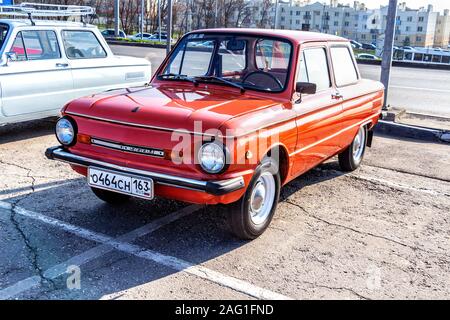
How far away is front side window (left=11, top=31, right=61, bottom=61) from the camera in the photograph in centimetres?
726

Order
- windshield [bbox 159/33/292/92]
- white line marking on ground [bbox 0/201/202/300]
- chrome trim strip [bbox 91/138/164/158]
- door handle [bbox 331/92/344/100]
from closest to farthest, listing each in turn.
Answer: white line marking on ground [bbox 0/201/202/300] → chrome trim strip [bbox 91/138/164/158] → windshield [bbox 159/33/292/92] → door handle [bbox 331/92/344/100]

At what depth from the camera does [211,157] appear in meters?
3.68

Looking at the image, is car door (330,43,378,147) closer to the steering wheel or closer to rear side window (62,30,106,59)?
the steering wheel

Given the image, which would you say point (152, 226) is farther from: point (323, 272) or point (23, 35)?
point (23, 35)

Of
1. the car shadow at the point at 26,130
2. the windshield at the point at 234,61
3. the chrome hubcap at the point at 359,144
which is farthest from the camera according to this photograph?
the car shadow at the point at 26,130

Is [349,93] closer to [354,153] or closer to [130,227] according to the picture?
[354,153]

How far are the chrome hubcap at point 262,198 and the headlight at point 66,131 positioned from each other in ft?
5.57

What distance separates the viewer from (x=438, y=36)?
137 metres

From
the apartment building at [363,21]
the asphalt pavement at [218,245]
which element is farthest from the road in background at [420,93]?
the apartment building at [363,21]

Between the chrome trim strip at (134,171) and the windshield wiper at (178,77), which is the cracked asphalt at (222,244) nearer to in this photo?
the chrome trim strip at (134,171)

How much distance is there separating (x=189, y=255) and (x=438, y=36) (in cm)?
15098

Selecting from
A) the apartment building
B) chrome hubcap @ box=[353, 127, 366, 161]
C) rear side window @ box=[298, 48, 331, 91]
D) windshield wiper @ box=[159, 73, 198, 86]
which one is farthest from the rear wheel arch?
the apartment building

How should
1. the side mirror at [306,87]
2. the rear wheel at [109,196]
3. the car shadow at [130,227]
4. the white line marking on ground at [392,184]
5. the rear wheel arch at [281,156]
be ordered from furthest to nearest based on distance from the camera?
the white line marking on ground at [392,184], the rear wheel at [109,196], the side mirror at [306,87], the rear wheel arch at [281,156], the car shadow at [130,227]

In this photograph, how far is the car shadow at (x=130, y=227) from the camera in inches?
140
